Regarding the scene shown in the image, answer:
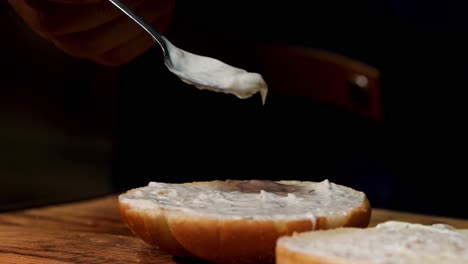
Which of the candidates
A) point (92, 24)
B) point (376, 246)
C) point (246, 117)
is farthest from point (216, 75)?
point (246, 117)

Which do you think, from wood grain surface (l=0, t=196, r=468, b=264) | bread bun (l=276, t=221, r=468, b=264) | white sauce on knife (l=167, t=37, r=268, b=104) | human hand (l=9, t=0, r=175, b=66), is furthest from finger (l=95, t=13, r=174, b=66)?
bread bun (l=276, t=221, r=468, b=264)

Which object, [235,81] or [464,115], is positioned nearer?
Result: [235,81]

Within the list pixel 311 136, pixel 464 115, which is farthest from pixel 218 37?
pixel 464 115

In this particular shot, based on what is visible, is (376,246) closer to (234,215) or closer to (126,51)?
(234,215)

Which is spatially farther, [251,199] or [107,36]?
[107,36]

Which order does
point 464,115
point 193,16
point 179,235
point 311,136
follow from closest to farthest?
point 179,235, point 464,115, point 311,136, point 193,16

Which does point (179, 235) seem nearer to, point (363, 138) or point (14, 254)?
point (14, 254)
